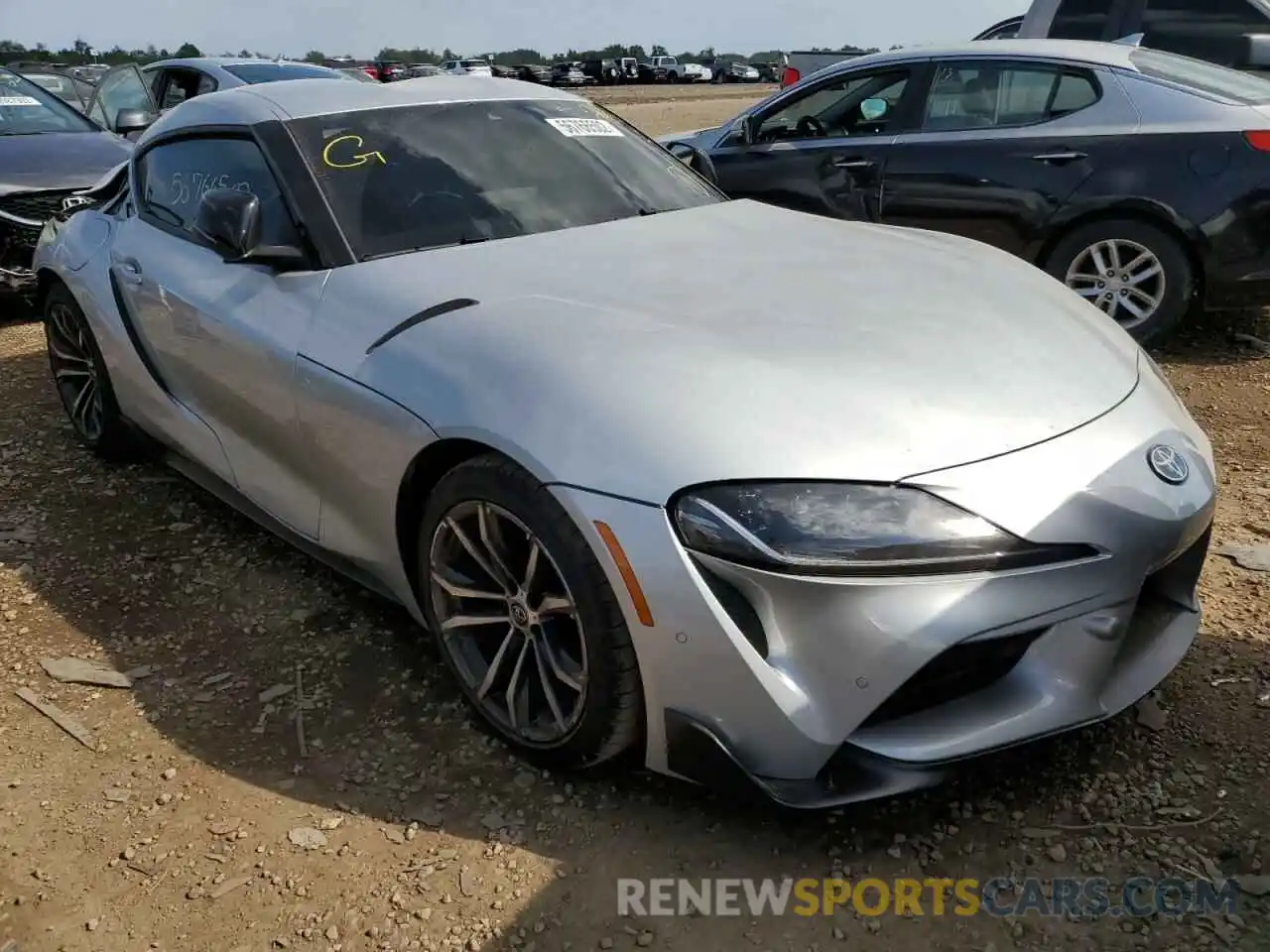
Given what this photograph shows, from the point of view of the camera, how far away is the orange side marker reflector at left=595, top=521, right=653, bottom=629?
2107 mm

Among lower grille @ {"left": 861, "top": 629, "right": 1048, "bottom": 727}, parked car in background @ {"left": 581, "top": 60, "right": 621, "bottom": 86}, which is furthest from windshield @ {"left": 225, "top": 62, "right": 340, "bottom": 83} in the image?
parked car in background @ {"left": 581, "top": 60, "right": 621, "bottom": 86}

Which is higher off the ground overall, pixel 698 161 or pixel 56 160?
pixel 698 161

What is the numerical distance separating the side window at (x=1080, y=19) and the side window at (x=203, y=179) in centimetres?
631

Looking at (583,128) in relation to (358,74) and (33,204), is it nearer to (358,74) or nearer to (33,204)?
(33,204)

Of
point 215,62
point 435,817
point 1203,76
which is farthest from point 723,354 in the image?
point 215,62

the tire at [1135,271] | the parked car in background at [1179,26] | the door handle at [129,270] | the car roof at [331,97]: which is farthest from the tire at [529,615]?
the parked car in background at [1179,26]

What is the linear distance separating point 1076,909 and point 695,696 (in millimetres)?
830

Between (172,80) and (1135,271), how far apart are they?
7.95 m

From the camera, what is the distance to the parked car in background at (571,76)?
156ft

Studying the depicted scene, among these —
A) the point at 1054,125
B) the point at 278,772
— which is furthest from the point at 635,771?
the point at 1054,125

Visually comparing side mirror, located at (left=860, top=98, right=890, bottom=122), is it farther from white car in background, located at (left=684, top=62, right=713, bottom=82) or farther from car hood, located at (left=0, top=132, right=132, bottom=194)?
white car in background, located at (left=684, top=62, right=713, bottom=82)

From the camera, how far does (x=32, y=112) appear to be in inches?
305

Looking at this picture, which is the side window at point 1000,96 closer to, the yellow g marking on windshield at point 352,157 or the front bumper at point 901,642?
the yellow g marking on windshield at point 352,157

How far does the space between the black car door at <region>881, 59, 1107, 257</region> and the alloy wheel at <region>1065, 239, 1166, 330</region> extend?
272 millimetres
